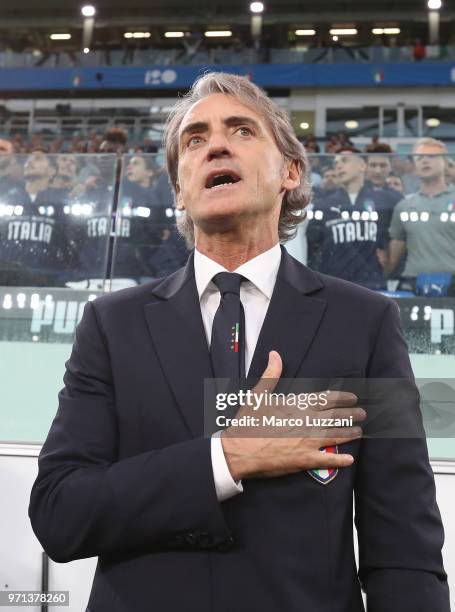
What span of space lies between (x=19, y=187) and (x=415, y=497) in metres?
2.34

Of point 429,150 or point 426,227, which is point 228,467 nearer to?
point 426,227

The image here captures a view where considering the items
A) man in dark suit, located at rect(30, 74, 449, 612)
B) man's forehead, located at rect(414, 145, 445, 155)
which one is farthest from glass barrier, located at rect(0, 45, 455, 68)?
man in dark suit, located at rect(30, 74, 449, 612)

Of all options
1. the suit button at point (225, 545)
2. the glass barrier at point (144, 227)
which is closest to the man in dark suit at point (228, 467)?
the suit button at point (225, 545)

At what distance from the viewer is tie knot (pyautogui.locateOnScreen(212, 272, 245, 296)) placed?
124 centimetres

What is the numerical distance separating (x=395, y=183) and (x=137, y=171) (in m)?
1.05

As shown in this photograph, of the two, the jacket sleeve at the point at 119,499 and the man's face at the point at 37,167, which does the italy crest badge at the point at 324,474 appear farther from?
the man's face at the point at 37,167

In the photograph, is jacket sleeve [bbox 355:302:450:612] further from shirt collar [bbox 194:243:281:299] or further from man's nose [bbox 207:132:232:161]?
man's nose [bbox 207:132:232:161]

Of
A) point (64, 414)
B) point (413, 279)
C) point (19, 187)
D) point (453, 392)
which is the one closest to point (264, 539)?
point (64, 414)

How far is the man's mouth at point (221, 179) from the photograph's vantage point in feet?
4.37

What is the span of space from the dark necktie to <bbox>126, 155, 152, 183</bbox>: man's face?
182cm

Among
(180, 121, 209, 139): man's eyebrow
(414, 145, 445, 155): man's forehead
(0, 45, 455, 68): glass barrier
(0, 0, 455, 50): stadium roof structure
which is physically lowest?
(180, 121, 209, 139): man's eyebrow

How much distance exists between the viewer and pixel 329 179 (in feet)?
9.65

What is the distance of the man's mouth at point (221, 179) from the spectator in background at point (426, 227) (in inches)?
60.1

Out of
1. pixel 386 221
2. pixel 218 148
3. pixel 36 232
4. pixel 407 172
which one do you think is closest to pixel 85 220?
pixel 36 232
